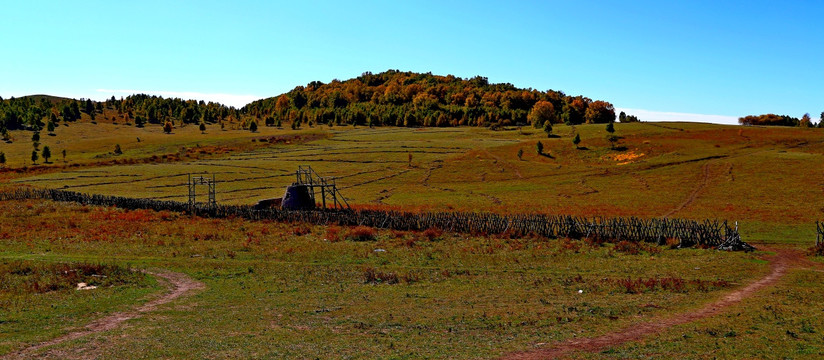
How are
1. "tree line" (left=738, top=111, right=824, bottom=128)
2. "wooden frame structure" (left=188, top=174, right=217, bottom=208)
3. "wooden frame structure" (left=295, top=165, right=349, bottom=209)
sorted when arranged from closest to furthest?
1. "wooden frame structure" (left=188, top=174, right=217, bottom=208)
2. "wooden frame structure" (left=295, top=165, right=349, bottom=209)
3. "tree line" (left=738, top=111, right=824, bottom=128)

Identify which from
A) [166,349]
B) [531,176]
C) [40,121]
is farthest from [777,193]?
[40,121]

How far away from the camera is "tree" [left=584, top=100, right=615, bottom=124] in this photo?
184375 millimetres

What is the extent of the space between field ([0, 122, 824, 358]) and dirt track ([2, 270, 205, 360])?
0.27 metres

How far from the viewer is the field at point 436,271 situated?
1833 centimetres

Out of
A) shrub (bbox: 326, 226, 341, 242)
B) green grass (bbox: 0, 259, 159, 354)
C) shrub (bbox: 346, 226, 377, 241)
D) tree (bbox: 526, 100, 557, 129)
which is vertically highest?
tree (bbox: 526, 100, 557, 129)

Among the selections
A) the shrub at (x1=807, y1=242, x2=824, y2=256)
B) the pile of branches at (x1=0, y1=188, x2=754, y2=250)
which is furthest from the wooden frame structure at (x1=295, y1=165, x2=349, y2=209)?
the shrub at (x1=807, y1=242, x2=824, y2=256)

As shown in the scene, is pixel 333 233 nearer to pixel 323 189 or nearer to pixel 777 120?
pixel 323 189

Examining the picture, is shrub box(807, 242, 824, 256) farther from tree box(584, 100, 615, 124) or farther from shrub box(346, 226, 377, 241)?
tree box(584, 100, 615, 124)

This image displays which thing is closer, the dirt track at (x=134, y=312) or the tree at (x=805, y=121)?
the dirt track at (x=134, y=312)

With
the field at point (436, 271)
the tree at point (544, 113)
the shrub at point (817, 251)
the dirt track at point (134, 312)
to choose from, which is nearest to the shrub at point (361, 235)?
the field at point (436, 271)

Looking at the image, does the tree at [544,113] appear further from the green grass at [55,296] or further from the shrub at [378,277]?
the green grass at [55,296]

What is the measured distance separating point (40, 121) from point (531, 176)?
6702 inches

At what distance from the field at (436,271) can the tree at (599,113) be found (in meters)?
93.8

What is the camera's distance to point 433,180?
87375mm
